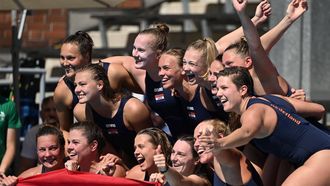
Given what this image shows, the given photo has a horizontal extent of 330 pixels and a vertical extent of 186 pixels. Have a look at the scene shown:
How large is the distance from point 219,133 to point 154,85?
1.22 m

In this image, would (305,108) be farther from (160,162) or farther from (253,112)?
(160,162)

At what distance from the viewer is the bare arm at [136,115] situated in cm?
873

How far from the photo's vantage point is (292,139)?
24.1 feet

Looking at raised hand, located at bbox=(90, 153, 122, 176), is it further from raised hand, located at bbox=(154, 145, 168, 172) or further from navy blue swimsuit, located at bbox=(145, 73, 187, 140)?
raised hand, located at bbox=(154, 145, 168, 172)

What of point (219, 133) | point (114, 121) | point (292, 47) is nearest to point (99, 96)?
point (114, 121)

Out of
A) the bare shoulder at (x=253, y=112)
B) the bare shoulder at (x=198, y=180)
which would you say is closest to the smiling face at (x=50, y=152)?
the bare shoulder at (x=198, y=180)

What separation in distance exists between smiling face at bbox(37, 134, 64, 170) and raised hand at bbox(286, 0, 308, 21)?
2.05 m

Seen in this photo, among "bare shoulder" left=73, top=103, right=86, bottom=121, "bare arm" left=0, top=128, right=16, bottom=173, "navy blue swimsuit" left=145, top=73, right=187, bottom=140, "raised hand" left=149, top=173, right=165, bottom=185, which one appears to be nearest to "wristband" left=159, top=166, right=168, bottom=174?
"raised hand" left=149, top=173, right=165, bottom=185

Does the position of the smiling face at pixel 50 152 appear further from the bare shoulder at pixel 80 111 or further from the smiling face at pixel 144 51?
the smiling face at pixel 144 51

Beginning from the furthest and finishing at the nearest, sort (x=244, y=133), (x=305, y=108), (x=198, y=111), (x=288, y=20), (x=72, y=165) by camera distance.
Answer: (x=198, y=111) → (x=72, y=165) → (x=288, y=20) → (x=305, y=108) → (x=244, y=133)

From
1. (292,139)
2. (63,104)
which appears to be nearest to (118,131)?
(63,104)

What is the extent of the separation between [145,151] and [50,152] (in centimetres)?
93

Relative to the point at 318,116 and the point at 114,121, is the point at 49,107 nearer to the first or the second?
the point at 114,121

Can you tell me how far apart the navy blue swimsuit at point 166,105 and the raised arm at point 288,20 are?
0.92 metres
